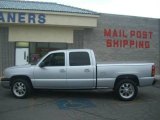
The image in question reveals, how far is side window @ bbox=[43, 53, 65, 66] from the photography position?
12.5 metres

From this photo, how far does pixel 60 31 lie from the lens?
22391mm

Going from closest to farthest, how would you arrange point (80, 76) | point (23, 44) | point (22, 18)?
1. point (80, 76)
2. point (22, 18)
3. point (23, 44)

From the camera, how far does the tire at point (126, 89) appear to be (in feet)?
40.2

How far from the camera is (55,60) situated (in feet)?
41.4

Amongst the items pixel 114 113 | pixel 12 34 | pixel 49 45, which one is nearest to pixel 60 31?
pixel 49 45

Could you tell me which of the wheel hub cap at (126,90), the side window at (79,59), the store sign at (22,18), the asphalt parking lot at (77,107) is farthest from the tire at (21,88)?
the store sign at (22,18)

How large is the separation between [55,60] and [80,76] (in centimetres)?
119

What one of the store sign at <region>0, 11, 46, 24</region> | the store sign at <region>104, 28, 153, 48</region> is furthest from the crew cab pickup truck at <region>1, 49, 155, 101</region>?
the store sign at <region>104, 28, 153, 48</region>

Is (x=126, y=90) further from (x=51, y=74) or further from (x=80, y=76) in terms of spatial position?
(x=51, y=74)

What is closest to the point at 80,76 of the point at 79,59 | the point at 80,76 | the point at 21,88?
the point at 80,76

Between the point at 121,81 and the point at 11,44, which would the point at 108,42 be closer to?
the point at 11,44

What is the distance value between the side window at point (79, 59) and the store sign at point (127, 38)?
36.0ft

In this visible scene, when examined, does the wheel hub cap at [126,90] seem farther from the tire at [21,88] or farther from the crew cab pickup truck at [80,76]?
the tire at [21,88]

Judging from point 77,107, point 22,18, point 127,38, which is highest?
point 22,18
